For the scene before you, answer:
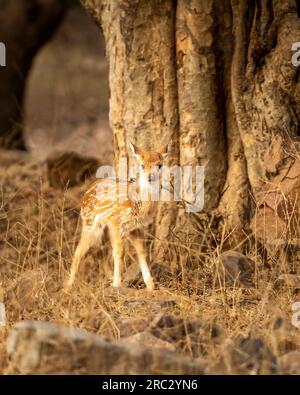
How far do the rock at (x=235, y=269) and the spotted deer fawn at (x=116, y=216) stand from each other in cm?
Answer: 52

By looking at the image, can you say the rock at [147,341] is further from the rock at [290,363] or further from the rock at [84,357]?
the rock at [290,363]

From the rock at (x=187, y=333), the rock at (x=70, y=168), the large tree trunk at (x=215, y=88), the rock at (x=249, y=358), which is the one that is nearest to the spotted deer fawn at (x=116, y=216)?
the large tree trunk at (x=215, y=88)

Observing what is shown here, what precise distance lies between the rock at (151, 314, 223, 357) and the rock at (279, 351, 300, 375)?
0.39 m

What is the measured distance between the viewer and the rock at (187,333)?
5328 mm

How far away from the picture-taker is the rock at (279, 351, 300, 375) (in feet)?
16.5

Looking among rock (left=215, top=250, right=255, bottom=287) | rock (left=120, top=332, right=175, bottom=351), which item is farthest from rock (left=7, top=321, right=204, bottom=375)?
Result: rock (left=215, top=250, right=255, bottom=287)

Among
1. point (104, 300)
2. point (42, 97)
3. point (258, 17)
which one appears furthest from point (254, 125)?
point (42, 97)

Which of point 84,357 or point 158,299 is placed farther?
point 158,299

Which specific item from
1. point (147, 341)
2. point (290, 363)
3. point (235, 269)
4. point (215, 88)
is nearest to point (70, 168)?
point (215, 88)

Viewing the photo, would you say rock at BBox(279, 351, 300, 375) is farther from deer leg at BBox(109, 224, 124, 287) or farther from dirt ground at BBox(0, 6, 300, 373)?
deer leg at BBox(109, 224, 124, 287)

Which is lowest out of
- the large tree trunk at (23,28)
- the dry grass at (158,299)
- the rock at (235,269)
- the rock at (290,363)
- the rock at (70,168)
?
the rock at (290,363)

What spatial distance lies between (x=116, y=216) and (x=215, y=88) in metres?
1.62

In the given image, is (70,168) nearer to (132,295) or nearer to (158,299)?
(132,295)

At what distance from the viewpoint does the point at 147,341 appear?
538 centimetres
